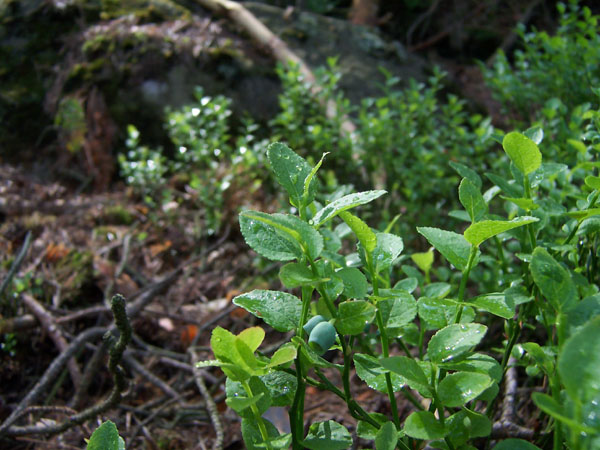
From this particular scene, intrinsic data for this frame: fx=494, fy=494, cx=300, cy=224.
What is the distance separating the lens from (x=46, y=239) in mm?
2564

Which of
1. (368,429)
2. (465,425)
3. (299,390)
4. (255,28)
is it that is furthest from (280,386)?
(255,28)

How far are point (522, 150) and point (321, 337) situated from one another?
39 cm

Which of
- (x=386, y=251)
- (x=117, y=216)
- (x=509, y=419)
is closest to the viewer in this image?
(x=386, y=251)

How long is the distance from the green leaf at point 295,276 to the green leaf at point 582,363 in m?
0.27

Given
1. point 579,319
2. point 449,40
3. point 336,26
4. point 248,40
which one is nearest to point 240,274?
point 579,319

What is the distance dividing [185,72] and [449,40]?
3.60m

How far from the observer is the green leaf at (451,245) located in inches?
27.5

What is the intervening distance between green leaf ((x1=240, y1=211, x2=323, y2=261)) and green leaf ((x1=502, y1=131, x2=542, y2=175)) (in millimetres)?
313

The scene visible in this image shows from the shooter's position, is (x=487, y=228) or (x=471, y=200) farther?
(x=471, y=200)

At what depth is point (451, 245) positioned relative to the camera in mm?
708

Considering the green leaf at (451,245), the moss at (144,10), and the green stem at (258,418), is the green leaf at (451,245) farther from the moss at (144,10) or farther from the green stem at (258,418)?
the moss at (144,10)

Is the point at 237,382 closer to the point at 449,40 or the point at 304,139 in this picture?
the point at 304,139

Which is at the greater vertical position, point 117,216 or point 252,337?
point 252,337

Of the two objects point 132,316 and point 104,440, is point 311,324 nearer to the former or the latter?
point 104,440
